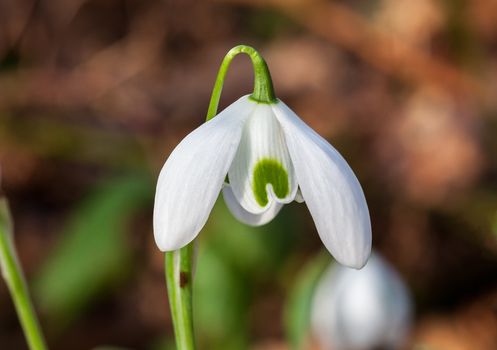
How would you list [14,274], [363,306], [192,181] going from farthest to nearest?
[363,306], [14,274], [192,181]

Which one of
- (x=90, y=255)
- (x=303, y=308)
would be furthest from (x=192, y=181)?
(x=90, y=255)

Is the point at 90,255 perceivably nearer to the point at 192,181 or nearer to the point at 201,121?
the point at 201,121

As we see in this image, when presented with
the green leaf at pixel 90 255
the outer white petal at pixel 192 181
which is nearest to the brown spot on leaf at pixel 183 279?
the outer white petal at pixel 192 181

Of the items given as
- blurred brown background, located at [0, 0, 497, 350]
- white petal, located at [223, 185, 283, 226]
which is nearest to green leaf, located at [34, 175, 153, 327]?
blurred brown background, located at [0, 0, 497, 350]

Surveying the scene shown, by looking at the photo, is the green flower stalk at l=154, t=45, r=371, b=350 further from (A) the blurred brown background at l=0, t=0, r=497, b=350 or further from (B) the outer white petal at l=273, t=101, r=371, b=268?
(A) the blurred brown background at l=0, t=0, r=497, b=350

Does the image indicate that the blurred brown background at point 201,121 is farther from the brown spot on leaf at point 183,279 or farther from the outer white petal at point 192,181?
the outer white petal at point 192,181

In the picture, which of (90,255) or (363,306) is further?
(90,255)
